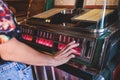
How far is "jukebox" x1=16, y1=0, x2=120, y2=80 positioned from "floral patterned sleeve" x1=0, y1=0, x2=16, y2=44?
1.67 ft

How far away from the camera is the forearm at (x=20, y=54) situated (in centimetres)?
100

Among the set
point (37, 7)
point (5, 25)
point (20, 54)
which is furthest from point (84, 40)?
point (37, 7)

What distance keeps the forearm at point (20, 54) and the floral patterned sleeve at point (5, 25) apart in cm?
3

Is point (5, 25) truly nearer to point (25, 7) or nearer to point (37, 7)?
point (37, 7)

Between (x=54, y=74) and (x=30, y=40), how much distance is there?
37cm

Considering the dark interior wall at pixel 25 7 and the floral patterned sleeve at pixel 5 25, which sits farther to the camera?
the dark interior wall at pixel 25 7

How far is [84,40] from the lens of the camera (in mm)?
1295

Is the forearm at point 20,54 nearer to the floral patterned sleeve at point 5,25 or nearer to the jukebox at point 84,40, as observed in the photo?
the floral patterned sleeve at point 5,25

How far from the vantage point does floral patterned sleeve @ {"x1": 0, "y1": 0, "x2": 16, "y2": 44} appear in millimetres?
936

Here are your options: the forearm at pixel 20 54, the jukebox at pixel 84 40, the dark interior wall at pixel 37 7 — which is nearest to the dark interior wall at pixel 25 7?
the dark interior wall at pixel 37 7

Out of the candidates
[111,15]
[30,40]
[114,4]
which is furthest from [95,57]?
[30,40]

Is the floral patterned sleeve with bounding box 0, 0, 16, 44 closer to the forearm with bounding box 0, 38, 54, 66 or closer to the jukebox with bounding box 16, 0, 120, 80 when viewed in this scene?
the forearm with bounding box 0, 38, 54, 66

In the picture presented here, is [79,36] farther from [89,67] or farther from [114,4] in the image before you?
[114,4]

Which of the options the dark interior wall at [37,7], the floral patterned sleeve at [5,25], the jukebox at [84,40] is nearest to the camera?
the floral patterned sleeve at [5,25]
